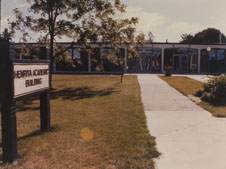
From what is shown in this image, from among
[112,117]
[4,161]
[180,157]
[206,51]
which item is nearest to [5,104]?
[4,161]

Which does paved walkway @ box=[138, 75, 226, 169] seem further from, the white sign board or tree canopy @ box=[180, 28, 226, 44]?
tree canopy @ box=[180, 28, 226, 44]

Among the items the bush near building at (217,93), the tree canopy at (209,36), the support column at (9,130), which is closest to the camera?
the support column at (9,130)

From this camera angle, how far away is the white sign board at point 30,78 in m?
3.41

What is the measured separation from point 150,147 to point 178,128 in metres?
1.40

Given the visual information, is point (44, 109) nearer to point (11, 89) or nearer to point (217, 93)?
point (11, 89)

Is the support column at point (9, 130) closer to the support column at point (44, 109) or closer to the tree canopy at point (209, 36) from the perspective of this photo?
the support column at point (44, 109)

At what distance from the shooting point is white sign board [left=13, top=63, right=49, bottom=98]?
3.41 m

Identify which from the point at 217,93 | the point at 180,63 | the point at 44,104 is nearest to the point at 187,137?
the point at 44,104

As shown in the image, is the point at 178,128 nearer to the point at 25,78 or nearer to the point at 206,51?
the point at 25,78

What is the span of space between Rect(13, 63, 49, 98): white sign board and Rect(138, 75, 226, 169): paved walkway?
94.4 inches

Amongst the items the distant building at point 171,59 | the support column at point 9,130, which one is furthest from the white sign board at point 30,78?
the distant building at point 171,59

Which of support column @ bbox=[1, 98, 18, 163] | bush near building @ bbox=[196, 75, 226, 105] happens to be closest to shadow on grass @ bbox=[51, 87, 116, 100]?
bush near building @ bbox=[196, 75, 226, 105]

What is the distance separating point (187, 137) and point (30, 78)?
3.17 metres

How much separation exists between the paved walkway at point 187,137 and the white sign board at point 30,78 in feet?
7.87
